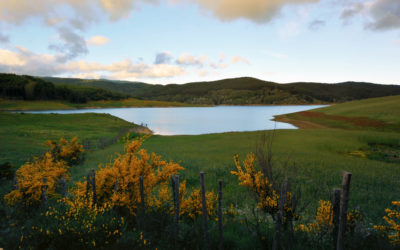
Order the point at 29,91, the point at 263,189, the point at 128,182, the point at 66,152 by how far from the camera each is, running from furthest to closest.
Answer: the point at 29,91
the point at 66,152
the point at 128,182
the point at 263,189

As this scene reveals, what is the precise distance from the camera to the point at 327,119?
70.5 metres

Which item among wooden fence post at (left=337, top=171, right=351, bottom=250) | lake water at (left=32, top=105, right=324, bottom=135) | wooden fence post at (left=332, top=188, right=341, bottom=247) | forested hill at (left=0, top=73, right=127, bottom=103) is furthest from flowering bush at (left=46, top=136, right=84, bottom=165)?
forested hill at (left=0, top=73, right=127, bottom=103)

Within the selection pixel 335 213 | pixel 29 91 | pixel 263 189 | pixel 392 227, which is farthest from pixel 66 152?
pixel 29 91

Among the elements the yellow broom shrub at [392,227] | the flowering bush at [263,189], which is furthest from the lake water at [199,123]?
the yellow broom shrub at [392,227]

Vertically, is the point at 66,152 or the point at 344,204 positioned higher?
the point at 344,204

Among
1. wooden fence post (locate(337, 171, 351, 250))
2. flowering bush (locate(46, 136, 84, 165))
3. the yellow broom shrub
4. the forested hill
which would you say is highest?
the forested hill

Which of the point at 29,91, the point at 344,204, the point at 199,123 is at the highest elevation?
the point at 29,91

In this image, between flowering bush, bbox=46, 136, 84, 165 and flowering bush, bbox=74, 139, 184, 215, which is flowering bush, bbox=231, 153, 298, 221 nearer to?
flowering bush, bbox=74, 139, 184, 215

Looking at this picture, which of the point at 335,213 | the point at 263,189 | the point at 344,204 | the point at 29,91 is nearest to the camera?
the point at 344,204

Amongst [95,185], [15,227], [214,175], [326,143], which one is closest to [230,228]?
[95,185]

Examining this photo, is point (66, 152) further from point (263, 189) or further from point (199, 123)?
point (199, 123)

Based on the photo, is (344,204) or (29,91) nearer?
(344,204)

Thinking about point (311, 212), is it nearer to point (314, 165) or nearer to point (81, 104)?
point (314, 165)

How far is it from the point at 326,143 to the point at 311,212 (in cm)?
2415
